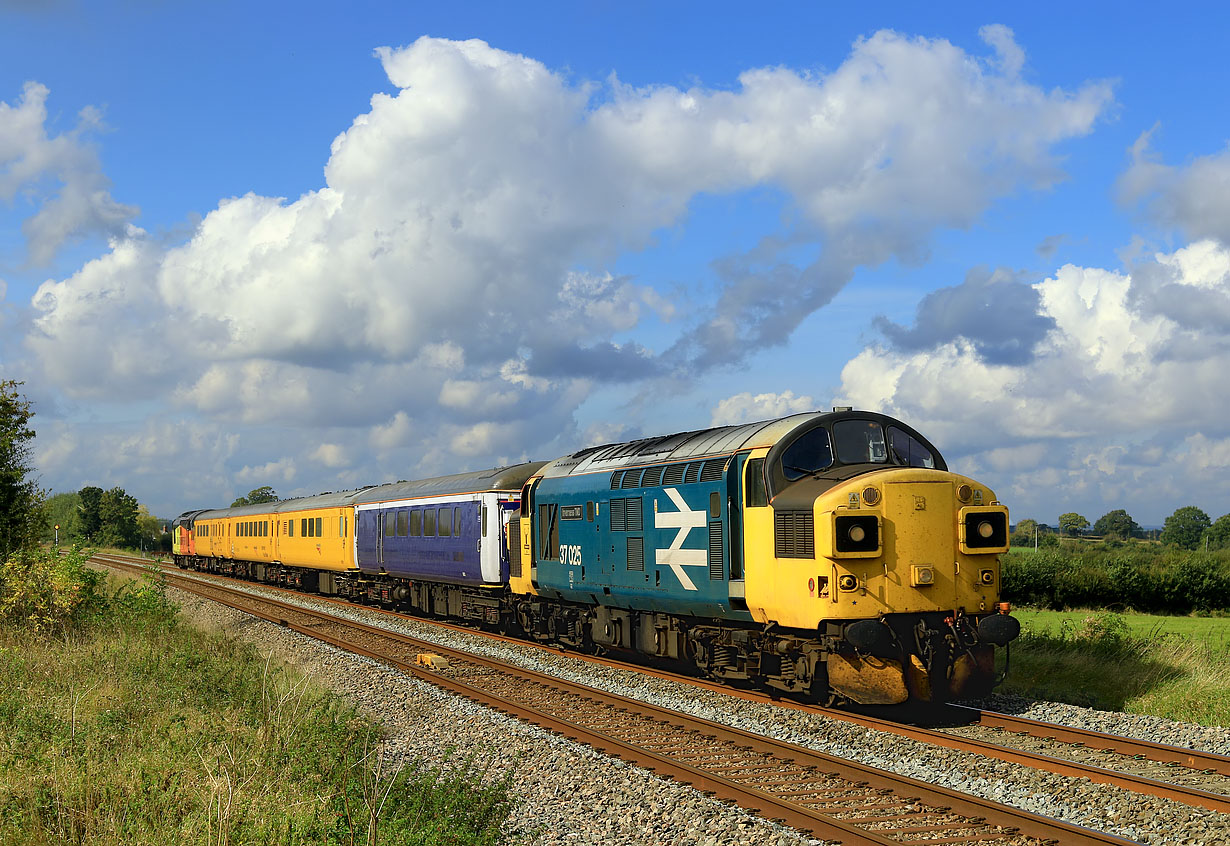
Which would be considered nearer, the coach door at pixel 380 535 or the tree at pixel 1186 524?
the coach door at pixel 380 535

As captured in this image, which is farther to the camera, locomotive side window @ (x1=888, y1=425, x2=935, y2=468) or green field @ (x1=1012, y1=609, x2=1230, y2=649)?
green field @ (x1=1012, y1=609, x2=1230, y2=649)

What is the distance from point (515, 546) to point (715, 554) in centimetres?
925

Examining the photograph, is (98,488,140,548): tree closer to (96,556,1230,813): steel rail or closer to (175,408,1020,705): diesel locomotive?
(175,408,1020,705): diesel locomotive

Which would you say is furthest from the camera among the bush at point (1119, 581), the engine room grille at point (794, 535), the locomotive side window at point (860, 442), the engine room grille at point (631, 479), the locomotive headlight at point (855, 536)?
the bush at point (1119, 581)

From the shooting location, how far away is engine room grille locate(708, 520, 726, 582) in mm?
14258

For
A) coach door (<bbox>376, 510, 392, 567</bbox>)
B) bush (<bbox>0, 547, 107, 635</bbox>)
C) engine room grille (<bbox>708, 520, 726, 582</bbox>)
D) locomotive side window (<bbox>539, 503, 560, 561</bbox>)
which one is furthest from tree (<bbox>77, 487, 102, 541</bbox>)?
engine room grille (<bbox>708, 520, 726, 582</bbox>)

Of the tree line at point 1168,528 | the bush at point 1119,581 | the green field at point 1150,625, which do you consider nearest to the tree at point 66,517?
the green field at point 1150,625

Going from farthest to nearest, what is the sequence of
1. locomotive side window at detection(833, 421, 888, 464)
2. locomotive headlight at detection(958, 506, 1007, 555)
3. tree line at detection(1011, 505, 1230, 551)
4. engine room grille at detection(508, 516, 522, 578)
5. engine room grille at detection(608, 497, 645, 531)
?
tree line at detection(1011, 505, 1230, 551)
engine room grille at detection(508, 516, 522, 578)
engine room grille at detection(608, 497, 645, 531)
locomotive side window at detection(833, 421, 888, 464)
locomotive headlight at detection(958, 506, 1007, 555)

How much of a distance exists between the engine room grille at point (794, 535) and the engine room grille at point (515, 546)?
10.4 m

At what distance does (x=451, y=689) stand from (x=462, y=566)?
31.9ft

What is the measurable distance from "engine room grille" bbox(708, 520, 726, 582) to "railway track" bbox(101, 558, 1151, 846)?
208cm

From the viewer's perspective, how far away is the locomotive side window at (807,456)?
44.0ft

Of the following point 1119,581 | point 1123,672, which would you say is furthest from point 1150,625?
point 1123,672

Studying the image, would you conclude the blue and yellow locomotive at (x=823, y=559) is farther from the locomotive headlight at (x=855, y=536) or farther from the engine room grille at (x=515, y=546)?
the engine room grille at (x=515, y=546)
